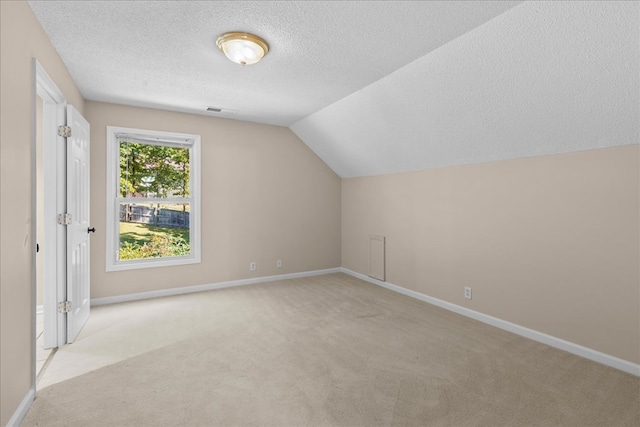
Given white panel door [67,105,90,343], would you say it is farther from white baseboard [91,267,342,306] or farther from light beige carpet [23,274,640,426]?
white baseboard [91,267,342,306]

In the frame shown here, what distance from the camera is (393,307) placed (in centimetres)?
378

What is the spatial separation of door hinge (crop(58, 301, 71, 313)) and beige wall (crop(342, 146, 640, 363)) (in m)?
3.61

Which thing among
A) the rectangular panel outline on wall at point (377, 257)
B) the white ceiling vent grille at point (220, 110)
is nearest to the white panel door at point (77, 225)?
the white ceiling vent grille at point (220, 110)

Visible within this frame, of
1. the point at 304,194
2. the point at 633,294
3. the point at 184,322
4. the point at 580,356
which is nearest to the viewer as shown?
the point at 633,294

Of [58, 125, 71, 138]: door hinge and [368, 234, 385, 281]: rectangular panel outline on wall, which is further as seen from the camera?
[368, 234, 385, 281]: rectangular panel outline on wall

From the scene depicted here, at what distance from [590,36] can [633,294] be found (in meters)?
1.81

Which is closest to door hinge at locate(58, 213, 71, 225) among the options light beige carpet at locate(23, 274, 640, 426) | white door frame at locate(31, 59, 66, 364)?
white door frame at locate(31, 59, 66, 364)

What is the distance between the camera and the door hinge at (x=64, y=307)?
107 inches

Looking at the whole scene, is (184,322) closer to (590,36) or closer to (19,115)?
(19,115)

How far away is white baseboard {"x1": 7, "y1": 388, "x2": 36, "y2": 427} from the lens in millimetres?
1734

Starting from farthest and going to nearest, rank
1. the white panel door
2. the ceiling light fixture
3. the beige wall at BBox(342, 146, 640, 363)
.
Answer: the white panel door < the beige wall at BBox(342, 146, 640, 363) < the ceiling light fixture

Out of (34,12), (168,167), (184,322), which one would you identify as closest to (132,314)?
(184,322)

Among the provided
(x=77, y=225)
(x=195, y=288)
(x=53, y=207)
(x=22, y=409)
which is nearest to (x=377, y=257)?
(x=195, y=288)

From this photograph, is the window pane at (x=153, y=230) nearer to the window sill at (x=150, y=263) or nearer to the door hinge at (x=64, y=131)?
the window sill at (x=150, y=263)
